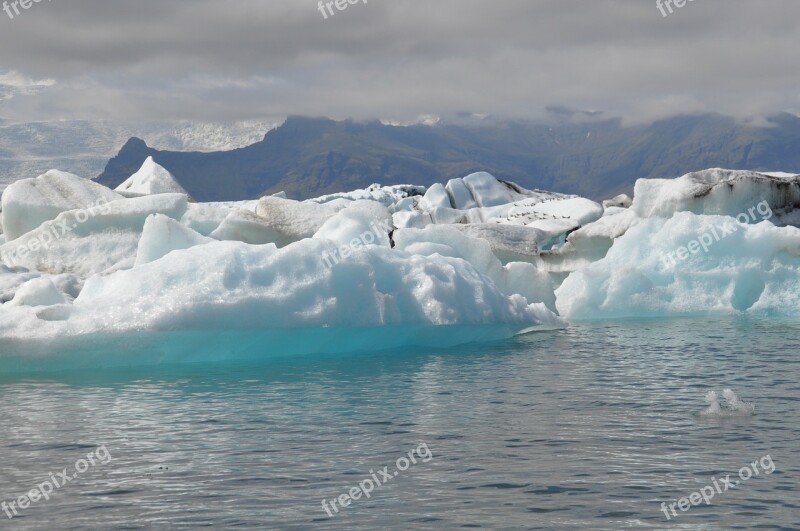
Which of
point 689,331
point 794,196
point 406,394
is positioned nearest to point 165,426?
point 406,394

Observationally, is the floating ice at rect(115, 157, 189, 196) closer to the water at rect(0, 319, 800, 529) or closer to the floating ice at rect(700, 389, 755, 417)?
the water at rect(0, 319, 800, 529)

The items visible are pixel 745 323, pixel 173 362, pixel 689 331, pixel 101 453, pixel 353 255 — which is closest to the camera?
pixel 101 453

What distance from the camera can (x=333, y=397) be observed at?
1362 cm

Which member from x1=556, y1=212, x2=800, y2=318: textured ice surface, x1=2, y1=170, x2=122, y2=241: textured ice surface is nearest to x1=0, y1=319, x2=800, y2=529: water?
x1=556, y1=212, x2=800, y2=318: textured ice surface

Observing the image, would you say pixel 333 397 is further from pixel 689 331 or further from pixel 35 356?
pixel 689 331

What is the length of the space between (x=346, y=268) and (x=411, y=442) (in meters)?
8.39

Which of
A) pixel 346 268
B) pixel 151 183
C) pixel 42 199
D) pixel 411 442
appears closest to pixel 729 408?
pixel 411 442

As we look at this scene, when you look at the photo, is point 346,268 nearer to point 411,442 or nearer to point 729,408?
point 411,442

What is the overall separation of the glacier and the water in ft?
3.03

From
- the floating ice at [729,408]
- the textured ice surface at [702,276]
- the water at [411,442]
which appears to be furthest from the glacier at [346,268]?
the floating ice at [729,408]

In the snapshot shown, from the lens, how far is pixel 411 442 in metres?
10.4

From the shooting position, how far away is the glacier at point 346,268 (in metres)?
16.4

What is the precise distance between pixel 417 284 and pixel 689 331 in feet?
28.0

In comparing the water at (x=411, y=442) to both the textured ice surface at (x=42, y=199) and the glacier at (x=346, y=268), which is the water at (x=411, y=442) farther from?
the textured ice surface at (x=42, y=199)
